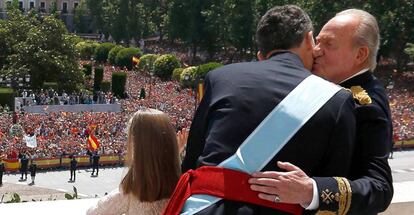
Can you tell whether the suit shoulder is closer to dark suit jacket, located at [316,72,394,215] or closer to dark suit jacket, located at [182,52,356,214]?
dark suit jacket, located at [182,52,356,214]

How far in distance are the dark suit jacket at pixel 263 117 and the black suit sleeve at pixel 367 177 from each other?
70 mm

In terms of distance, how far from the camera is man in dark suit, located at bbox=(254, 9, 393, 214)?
2.47m

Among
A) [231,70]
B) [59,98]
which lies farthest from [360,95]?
[59,98]

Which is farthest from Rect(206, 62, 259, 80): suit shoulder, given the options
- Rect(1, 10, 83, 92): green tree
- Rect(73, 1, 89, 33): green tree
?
Rect(73, 1, 89, 33): green tree

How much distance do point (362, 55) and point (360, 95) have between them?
0.62 feet

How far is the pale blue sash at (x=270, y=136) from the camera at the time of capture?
2422mm

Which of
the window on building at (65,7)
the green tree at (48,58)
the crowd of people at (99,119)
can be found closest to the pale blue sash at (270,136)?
the crowd of people at (99,119)

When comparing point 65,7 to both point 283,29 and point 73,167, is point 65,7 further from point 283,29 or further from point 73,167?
point 283,29

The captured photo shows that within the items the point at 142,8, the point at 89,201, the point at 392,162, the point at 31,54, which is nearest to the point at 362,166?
the point at 89,201

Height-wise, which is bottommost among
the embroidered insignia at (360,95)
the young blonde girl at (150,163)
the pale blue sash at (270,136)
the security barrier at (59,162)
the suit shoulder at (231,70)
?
the security barrier at (59,162)

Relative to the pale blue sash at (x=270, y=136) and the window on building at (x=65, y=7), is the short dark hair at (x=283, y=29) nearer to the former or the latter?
the pale blue sash at (x=270, y=136)

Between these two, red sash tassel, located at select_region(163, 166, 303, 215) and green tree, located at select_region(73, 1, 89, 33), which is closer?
red sash tassel, located at select_region(163, 166, 303, 215)

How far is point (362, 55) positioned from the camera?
280 centimetres

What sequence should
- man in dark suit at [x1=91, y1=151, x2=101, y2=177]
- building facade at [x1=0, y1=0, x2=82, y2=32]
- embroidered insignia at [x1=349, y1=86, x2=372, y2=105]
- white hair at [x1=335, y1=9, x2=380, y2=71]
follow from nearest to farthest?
embroidered insignia at [x1=349, y1=86, x2=372, y2=105]
white hair at [x1=335, y1=9, x2=380, y2=71]
man in dark suit at [x1=91, y1=151, x2=101, y2=177]
building facade at [x1=0, y1=0, x2=82, y2=32]
